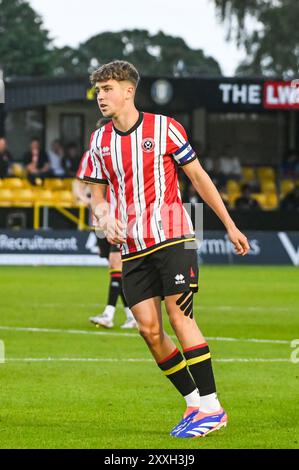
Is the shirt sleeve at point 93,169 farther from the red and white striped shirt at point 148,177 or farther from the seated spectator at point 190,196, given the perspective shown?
the seated spectator at point 190,196

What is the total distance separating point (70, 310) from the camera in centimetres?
1864

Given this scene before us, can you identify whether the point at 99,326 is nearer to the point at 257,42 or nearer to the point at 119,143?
the point at 119,143

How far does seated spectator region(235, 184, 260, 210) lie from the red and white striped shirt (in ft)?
85.6

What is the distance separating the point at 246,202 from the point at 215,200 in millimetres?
27255

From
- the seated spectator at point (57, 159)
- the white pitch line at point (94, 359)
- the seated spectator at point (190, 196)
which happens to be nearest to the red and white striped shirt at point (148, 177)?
the white pitch line at point (94, 359)

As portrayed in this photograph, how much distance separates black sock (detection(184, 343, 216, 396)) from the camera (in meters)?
8.76

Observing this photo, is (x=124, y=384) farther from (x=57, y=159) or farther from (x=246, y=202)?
(x=57, y=159)

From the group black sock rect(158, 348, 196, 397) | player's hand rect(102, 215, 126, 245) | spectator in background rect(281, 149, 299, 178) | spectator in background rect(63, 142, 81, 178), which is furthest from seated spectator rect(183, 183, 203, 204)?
player's hand rect(102, 215, 126, 245)

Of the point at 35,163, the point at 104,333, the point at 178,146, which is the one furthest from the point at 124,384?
the point at 35,163

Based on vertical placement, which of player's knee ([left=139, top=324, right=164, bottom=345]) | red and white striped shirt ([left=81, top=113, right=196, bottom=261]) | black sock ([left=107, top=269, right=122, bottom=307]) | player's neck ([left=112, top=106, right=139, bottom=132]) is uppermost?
player's neck ([left=112, top=106, right=139, bottom=132])

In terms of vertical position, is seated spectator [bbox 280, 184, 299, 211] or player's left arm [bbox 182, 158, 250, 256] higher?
player's left arm [bbox 182, 158, 250, 256]

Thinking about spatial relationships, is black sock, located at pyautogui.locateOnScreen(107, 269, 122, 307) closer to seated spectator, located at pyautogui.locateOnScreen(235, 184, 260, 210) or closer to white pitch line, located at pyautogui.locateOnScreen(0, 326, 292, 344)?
white pitch line, located at pyautogui.locateOnScreen(0, 326, 292, 344)

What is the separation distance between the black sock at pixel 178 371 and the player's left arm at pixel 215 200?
821mm
